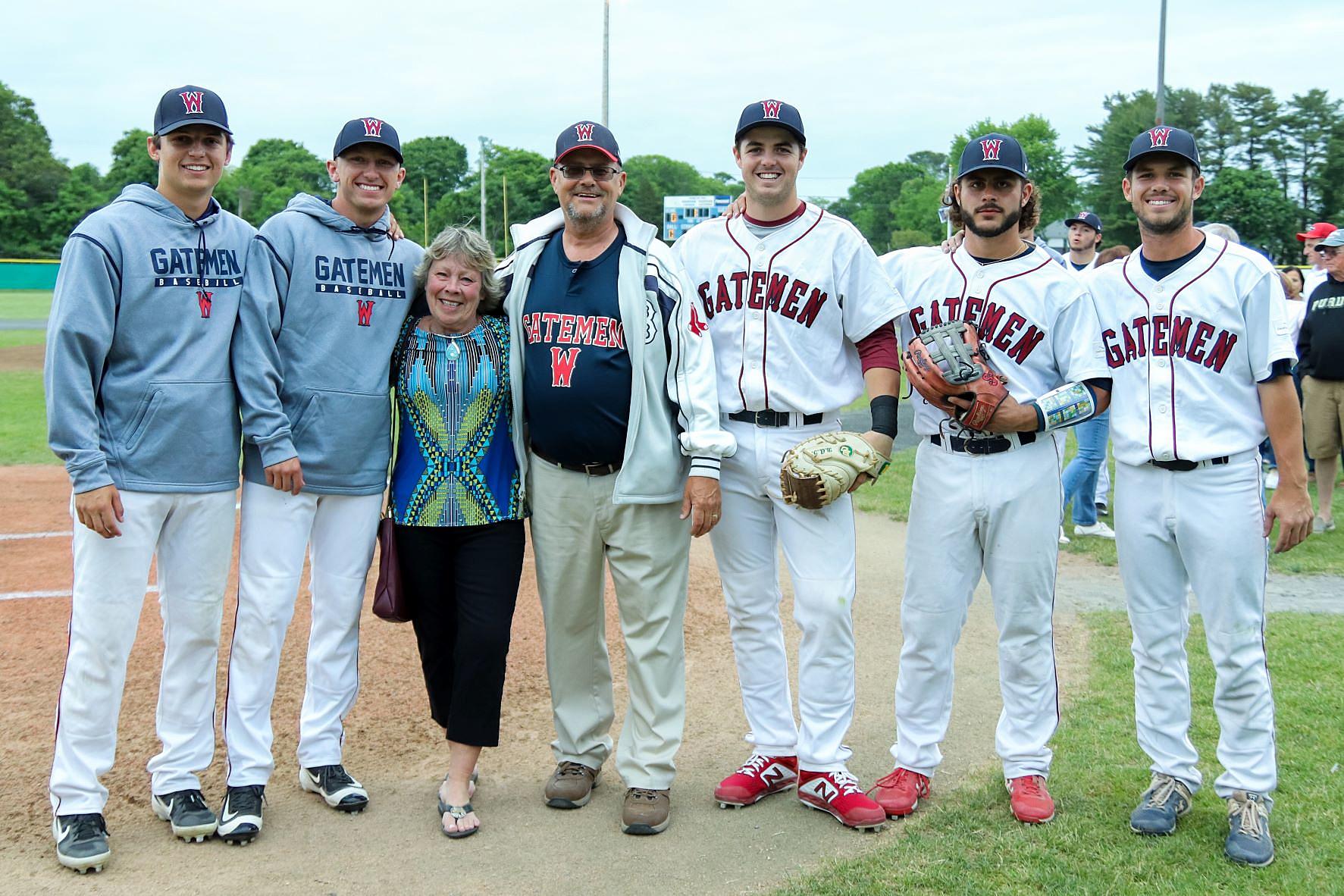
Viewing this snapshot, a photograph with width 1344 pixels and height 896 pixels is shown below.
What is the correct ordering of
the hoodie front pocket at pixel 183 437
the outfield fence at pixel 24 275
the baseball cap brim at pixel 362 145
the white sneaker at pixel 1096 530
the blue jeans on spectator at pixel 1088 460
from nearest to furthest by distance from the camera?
the hoodie front pocket at pixel 183 437 < the baseball cap brim at pixel 362 145 < the blue jeans on spectator at pixel 1088 460 < the white sneaker at pixel 1096 530 < the outfield fence at pixel 24 275

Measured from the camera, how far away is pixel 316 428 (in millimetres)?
3811

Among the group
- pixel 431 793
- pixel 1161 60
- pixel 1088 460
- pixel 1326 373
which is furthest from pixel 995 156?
pixel 1161 60

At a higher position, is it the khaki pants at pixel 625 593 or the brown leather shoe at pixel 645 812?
the khaki pants at pixel 625 593

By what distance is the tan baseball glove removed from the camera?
365cm

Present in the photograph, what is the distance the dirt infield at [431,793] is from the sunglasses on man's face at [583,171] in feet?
7.44

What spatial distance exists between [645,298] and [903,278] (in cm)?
98

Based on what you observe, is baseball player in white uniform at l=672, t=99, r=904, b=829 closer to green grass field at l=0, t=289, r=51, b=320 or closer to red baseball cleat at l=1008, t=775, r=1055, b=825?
red baseball cleat at l=1008, t=775, r=1055, b=825

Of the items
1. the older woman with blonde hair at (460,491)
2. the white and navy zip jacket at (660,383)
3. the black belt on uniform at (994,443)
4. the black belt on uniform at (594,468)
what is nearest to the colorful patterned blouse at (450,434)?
the older woman with blonde hair at (460,491)

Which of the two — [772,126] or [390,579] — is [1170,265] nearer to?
[772,126]

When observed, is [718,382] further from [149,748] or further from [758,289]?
[149,748]

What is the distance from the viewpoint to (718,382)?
13.2 feet

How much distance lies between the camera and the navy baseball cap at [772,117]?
3.88 metres

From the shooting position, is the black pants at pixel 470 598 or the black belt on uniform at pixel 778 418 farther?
the black belt on uniform at pixel 778 418

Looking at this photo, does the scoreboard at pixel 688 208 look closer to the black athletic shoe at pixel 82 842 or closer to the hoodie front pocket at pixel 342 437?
the hoodie front pocket at pixel 342 437
